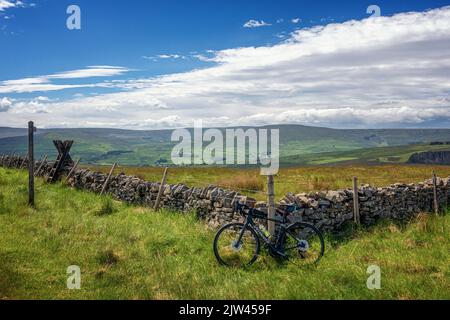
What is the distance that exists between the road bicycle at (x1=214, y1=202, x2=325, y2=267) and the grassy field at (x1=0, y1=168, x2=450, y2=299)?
0.26 metres

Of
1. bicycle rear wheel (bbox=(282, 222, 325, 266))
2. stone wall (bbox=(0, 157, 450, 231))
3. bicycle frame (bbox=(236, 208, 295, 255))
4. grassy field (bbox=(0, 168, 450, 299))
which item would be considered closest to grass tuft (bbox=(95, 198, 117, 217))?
grassy field (bbox=(0, 168, 450, 299))

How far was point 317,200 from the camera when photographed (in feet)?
38.4

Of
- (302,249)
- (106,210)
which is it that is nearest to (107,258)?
(302,249)

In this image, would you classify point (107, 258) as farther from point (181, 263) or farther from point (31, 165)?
point (31, 165)

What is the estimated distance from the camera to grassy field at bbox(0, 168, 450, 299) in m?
7.15

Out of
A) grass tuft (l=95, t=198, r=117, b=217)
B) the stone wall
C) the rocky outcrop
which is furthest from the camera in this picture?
the rocky outcrop

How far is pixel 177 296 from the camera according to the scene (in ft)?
23.1

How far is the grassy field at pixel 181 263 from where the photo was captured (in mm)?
7152

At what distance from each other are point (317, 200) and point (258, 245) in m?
3.50

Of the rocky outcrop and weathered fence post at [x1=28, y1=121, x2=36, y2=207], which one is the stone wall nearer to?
weathered fence post at [x1=28, y1=121, x2=36, y2=207]

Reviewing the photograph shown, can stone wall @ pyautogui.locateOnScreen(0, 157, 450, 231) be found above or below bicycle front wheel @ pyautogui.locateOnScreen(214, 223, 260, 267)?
above

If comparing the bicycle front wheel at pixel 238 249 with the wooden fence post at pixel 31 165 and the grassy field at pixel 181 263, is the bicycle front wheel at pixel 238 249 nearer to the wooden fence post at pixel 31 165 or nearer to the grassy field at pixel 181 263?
the grassy field at pixel 181 263
